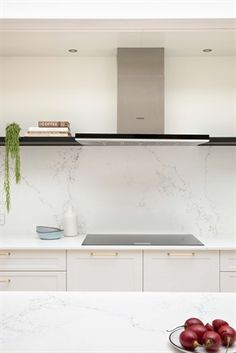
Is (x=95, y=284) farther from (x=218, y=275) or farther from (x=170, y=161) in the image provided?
(x=170, y=161)

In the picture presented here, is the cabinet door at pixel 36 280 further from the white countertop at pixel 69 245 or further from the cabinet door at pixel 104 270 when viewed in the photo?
the white countertop at pixel 69 245

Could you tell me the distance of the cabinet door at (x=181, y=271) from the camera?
276 cm

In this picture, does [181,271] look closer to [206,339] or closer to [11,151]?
[11,151]

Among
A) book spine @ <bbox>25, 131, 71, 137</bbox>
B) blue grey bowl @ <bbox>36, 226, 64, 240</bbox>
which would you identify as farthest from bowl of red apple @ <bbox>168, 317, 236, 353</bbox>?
book spine @ <bbox>25, 131, 71, 137</bbox>

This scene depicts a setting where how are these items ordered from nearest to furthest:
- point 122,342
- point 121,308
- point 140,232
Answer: point 122,342
point 121,308
point 140,232

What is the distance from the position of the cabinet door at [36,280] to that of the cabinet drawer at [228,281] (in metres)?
1.14

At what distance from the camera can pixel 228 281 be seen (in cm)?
277

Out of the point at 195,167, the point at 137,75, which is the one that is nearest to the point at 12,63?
the point at 137,75

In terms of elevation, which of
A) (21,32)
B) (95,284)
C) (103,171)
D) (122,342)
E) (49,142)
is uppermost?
(21,32)

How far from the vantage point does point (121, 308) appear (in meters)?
1.43

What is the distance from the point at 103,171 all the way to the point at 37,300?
1885mm

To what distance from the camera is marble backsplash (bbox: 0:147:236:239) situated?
130 inches

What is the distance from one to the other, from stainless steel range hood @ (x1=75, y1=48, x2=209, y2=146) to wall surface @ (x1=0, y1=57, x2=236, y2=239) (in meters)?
0.26

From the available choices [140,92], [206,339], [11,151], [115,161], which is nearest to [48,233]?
[11,151]
